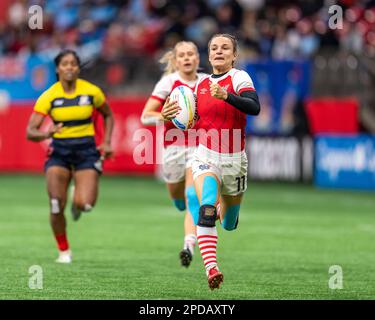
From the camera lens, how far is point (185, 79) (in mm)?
12773

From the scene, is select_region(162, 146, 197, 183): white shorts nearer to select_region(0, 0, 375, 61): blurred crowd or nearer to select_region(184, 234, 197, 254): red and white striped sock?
select_region(184, 234, 197, 254): red and white striped sock

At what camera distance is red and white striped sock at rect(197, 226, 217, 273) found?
9.86 metres

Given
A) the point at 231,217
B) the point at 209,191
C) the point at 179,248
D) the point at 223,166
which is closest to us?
the point at 209,191

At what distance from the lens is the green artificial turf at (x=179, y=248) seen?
1042 centimetres

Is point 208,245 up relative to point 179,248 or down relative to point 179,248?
down

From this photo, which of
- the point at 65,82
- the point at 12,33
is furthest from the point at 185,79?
the point at 12,33

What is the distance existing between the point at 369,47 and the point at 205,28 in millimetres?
4471

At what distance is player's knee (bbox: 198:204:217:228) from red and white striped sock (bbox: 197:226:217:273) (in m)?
0.05

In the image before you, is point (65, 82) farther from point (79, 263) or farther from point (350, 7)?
point (350, 7)

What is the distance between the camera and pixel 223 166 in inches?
413

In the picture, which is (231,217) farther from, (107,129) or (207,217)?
(107,129)

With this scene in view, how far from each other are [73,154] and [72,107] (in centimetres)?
52

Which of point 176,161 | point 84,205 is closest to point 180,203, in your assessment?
point 176,161

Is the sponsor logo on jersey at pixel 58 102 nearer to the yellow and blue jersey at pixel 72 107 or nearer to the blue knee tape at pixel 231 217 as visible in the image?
the yellow and blue jersey at pixel 72 107
